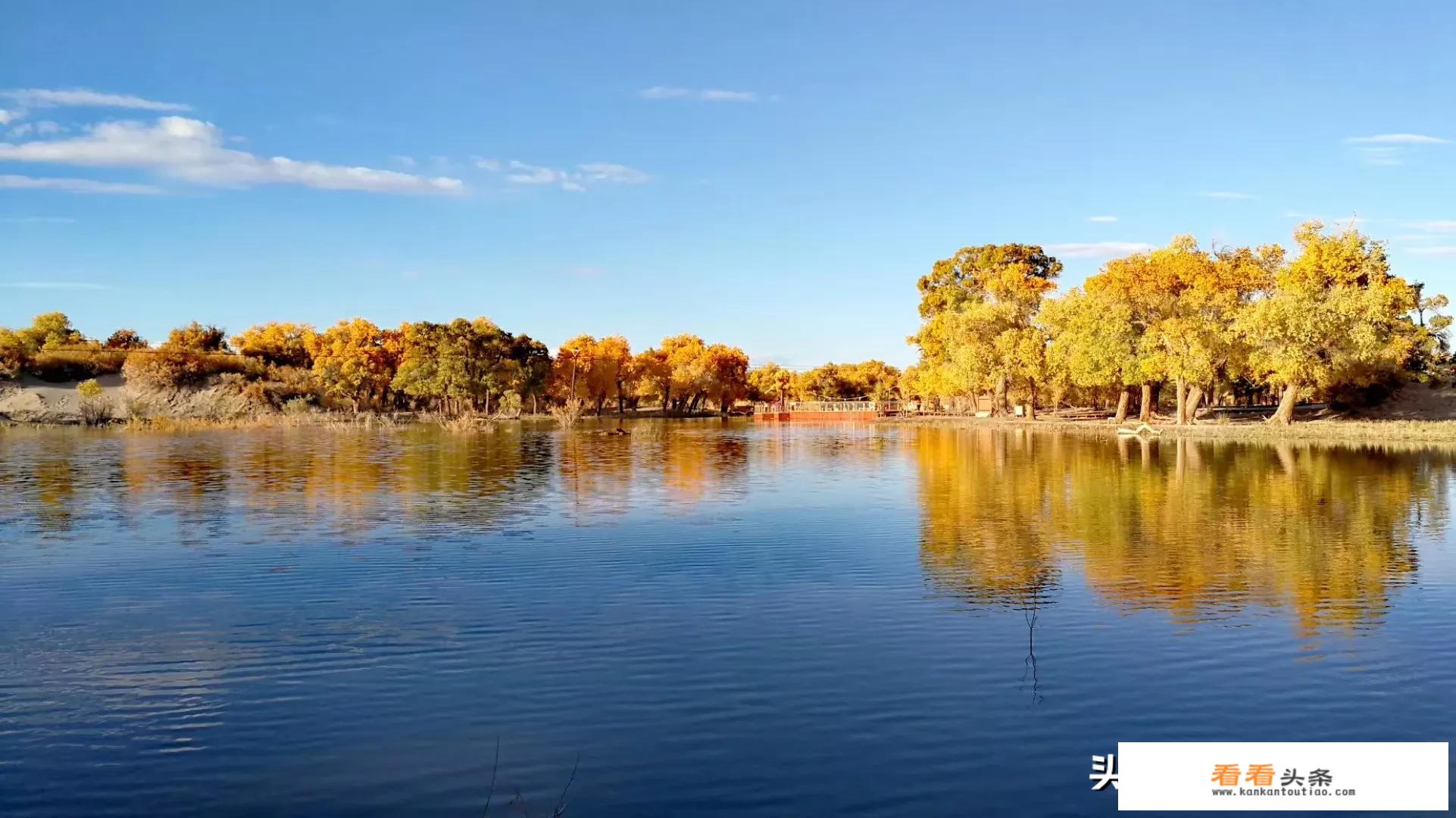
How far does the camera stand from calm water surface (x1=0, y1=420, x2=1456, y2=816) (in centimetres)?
768

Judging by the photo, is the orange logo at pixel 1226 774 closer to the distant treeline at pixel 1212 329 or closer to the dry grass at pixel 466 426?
the distant treeline at pixel 1212 329

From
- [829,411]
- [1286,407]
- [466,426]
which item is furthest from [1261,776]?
[829,411]

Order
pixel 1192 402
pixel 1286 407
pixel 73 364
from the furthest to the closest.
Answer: pixel 73 364, pixel 1192 402, pixel 1286 407

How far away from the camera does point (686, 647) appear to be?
36.8ft

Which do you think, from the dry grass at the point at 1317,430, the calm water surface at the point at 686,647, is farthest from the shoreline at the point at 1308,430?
the calm water surface at the point at 686,647

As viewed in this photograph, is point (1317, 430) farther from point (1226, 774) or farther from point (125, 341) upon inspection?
point (125, 341)

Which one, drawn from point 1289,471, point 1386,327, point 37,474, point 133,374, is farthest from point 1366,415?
point 133,374

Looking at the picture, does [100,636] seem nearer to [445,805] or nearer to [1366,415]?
[445,805]

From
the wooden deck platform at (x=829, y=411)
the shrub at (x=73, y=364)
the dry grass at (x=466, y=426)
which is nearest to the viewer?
the dry grass at (x=466, y=426)

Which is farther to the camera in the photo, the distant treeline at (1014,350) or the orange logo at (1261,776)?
the distant treeline at (1014,350)

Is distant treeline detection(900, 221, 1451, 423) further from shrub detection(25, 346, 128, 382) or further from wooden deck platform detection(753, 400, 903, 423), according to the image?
shrub detection(25, 346, 128, 382)

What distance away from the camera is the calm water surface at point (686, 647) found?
768 centimetres

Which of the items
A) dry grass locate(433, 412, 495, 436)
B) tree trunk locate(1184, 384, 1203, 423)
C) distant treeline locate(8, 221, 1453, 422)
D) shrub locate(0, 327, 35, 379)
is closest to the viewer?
distant treeline locate(8, 221, 1453, 422)

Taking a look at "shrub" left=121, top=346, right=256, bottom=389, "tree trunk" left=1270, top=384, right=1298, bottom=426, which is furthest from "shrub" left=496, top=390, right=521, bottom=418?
"tree trunk" left=1270, top=384, right=1298, bottom=426
